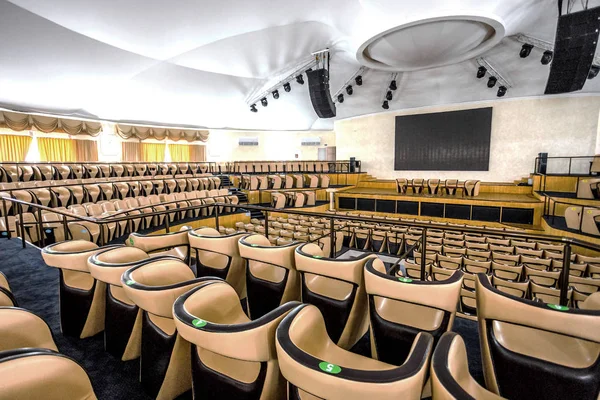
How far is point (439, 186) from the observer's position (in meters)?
12.4

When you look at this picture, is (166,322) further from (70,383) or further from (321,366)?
(321,366)

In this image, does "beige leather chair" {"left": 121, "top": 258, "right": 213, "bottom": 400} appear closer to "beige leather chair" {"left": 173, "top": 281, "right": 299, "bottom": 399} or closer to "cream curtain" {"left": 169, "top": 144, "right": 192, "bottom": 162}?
"beige leather chair" {"left": 173, "top": 281, "right": 299, "bottom": 399}

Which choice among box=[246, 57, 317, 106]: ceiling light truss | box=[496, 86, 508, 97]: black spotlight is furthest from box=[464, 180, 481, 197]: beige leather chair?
box=[246, 57, 317, 106]: ceiling light truss

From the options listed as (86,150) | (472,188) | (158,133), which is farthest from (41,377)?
(158,133)

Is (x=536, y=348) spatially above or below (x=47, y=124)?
below

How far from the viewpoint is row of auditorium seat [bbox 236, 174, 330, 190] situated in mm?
12210

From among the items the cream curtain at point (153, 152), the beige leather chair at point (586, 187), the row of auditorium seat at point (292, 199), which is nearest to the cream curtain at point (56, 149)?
the cream curtain at point (153, 152)

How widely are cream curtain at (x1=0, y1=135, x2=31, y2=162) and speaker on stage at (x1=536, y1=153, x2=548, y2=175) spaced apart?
20779 millimetres

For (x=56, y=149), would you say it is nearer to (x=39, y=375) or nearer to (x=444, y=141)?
(x=39, y=375)

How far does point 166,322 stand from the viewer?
5.17 feet

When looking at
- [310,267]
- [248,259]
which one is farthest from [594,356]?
[248,259]

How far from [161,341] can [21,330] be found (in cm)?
57

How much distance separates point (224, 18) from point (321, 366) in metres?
9.02

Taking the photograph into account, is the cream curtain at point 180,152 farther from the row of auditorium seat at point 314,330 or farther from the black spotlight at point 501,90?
the row of auditorium seat at point 314,330
